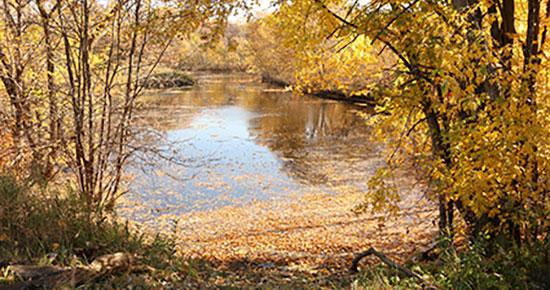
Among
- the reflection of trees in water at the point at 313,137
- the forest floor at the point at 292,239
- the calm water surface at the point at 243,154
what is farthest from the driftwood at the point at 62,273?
the reflection of trees in water at the point at 313,137

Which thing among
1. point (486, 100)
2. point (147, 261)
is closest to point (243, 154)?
point (147, 261)

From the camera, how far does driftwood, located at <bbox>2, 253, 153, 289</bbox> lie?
13.3 ft

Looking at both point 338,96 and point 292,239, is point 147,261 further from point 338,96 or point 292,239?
point 338,96

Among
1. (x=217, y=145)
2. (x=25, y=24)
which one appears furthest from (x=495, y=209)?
(x=217, y=145)

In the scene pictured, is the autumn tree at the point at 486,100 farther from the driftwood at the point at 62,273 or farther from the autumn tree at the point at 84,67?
the driftwood at the point at 62,273

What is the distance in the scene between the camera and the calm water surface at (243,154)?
13055 mm

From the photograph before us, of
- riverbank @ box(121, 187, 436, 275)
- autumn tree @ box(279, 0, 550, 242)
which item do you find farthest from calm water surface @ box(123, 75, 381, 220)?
autumn tree @ box(279, 0, 550, 242)

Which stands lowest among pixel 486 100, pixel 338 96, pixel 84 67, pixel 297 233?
pixel 297 233

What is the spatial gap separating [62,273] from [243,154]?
1439 cm

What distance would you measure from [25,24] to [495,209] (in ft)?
28.8

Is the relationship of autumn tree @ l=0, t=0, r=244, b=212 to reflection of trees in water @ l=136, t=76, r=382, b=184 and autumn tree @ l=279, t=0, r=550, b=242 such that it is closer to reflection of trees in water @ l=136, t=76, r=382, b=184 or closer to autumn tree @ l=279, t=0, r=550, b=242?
reflection of trees in water @ l=136, t=76, r=382, b=184

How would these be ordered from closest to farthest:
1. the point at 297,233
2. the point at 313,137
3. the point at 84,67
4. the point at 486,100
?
the point at 486,100, the point at 84,67, the point at 297,233, the point at 313,137

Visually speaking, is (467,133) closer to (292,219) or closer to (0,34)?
(292,219)

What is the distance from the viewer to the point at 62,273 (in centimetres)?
424
